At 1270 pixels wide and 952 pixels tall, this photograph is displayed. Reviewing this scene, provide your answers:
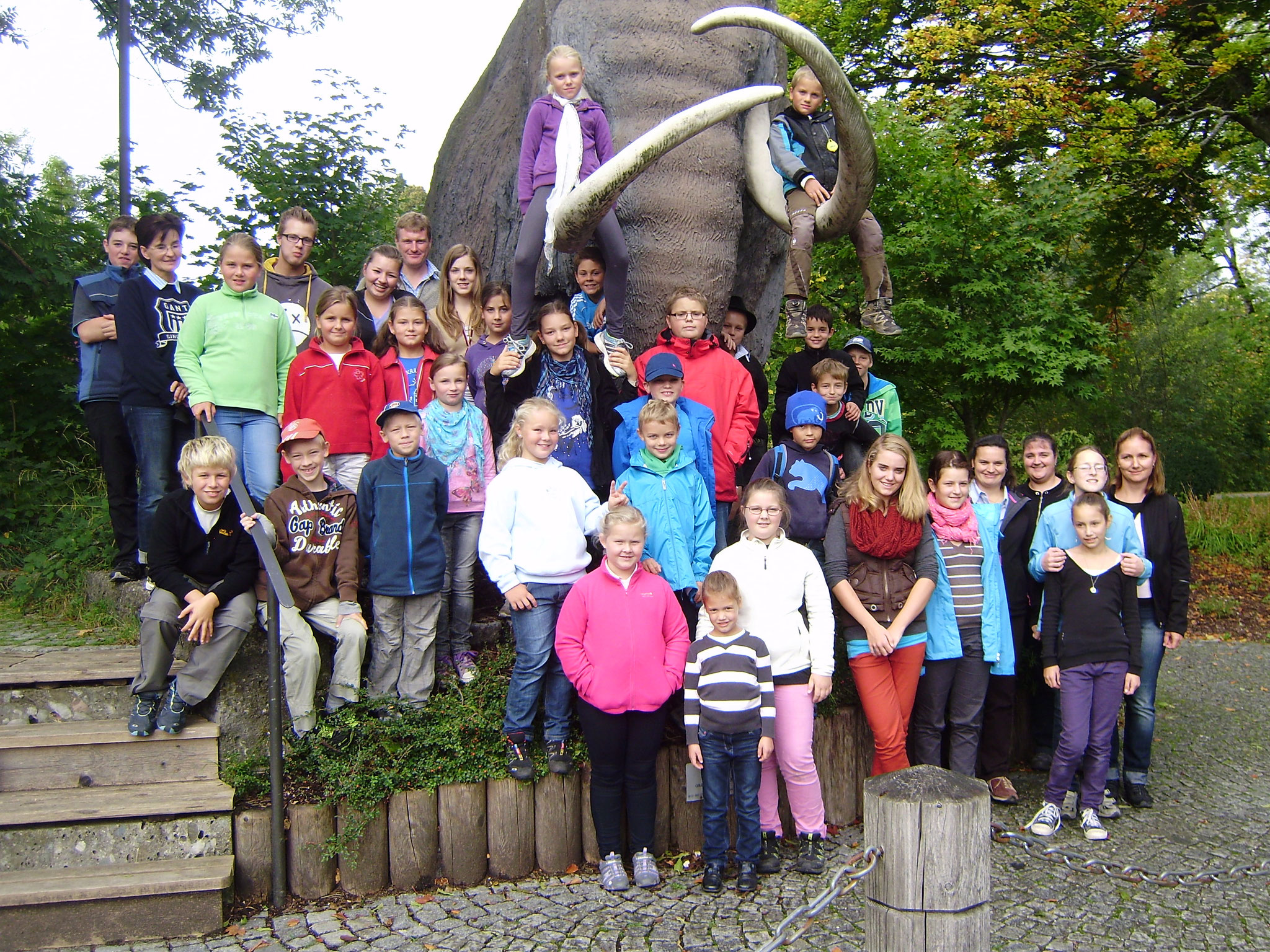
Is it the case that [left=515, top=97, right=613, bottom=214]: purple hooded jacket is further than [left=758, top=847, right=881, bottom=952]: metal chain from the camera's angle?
Yes

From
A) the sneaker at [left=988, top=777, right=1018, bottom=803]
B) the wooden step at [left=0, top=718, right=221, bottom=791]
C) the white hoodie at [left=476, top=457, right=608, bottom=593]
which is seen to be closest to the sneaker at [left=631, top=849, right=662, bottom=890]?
the white hoodie at [left=476, top=457, right=608, bottom=593]

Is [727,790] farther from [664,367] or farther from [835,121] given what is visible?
[835,121]

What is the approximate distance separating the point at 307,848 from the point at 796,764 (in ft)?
6.39

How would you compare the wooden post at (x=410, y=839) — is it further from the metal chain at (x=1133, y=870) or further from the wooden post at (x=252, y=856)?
the metal chain at (x=1133, y=870)

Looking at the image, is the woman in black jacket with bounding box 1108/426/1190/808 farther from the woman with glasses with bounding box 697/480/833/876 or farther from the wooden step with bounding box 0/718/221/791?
the wooden step with bounding box 0/718/221/791

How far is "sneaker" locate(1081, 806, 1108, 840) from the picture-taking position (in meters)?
4.58

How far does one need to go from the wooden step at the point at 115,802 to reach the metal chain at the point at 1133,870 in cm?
308

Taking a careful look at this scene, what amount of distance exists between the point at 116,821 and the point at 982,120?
12.2 m

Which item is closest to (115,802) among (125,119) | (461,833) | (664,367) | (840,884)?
(461,833)

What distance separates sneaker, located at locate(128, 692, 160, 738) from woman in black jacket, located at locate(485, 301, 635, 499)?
1905mm

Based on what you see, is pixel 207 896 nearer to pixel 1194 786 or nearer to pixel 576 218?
pixel 576 218

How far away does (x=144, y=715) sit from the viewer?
4164 mm

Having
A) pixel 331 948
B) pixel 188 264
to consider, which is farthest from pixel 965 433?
pixel 331 948

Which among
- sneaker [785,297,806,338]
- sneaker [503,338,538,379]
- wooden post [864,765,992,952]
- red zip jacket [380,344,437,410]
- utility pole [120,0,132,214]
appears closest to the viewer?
wooden post [864,765,992,952]
